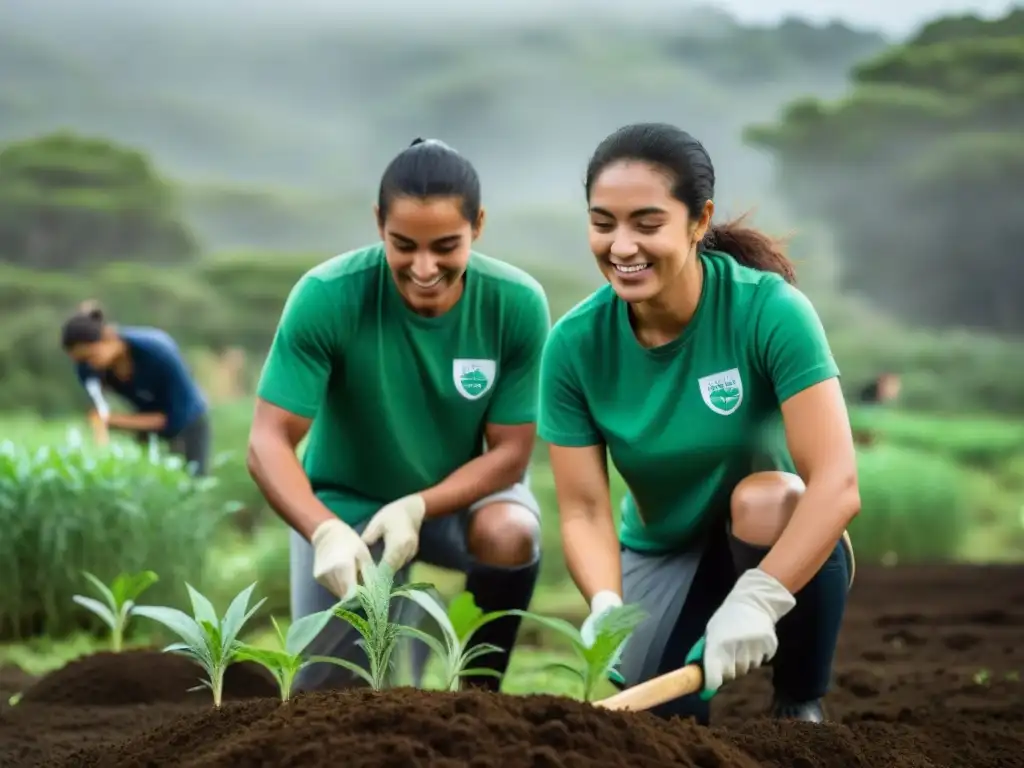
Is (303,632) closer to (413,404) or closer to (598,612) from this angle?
(598,612)

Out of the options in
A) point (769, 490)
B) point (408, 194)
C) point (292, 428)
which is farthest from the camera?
point (292, 428)

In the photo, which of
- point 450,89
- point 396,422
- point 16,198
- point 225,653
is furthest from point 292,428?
point 16,198

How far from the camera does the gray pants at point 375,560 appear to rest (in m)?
2.55

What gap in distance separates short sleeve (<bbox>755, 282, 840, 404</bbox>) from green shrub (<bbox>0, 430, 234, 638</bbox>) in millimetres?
2392

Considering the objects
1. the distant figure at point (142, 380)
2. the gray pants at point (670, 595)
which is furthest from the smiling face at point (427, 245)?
the distant figure at point (142, 380)

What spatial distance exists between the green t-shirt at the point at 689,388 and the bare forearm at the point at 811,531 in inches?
6.6

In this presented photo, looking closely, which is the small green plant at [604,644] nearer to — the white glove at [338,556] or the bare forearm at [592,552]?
the bare forearm at [592,552]

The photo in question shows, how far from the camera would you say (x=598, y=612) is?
1.96 meters

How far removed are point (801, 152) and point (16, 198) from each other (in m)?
6.49

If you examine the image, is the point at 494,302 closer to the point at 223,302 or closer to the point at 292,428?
the point at 292,428

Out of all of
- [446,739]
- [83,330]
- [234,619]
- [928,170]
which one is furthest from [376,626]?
[928,170]

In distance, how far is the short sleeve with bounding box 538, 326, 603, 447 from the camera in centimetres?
220

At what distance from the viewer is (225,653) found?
5.86 ft

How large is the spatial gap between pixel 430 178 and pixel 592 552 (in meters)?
0.72
